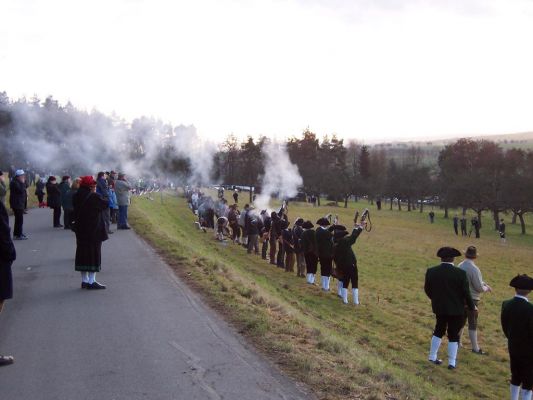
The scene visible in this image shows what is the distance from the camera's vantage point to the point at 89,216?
9.62 meters

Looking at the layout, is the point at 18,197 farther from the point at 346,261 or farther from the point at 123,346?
the point at 123,346

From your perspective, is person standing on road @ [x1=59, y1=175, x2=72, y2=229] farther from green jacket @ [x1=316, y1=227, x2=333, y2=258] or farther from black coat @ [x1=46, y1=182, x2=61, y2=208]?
green jacket @ [x1=316, y1=227, x2=333, y2=258]

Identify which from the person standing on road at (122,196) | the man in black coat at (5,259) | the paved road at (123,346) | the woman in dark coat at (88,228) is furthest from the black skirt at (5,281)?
the person standing on road at (122,196)

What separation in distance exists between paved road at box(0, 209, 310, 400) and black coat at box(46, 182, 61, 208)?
744 centimetres

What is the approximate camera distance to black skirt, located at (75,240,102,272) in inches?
375

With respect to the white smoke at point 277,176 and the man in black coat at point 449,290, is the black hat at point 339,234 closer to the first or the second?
the man in black coat at point 449,290

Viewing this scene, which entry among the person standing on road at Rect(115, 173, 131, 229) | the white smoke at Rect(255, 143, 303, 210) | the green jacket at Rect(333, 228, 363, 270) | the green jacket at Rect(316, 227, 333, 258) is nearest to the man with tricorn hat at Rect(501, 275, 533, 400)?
the green jacket at Rect(333, 228, 363, 270)

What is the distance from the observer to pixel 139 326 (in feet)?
24.8

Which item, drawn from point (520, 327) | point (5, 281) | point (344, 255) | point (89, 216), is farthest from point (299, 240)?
point (5, 281)

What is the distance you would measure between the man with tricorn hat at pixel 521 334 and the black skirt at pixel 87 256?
650 centimetres

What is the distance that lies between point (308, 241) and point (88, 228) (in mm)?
8165

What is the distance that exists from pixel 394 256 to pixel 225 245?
9377 mm

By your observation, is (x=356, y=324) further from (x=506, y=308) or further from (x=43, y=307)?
(x=43, y=307)

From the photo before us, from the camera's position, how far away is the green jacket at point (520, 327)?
23.4 feet
